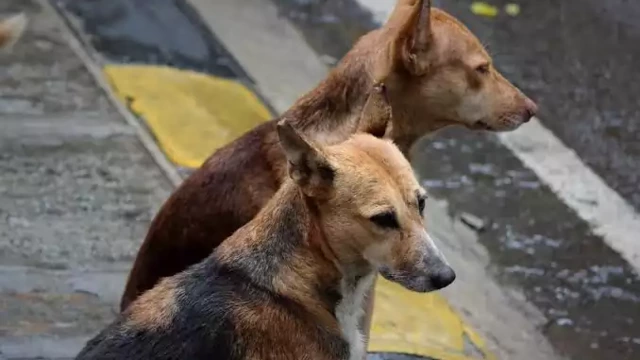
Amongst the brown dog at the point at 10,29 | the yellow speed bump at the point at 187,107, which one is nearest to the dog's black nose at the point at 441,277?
the brown dog at the point at 10,29

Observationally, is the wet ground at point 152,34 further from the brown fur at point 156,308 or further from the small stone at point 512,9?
the brown fur at point 156,308

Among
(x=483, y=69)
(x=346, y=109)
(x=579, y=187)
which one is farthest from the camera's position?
(x=579, y=187)

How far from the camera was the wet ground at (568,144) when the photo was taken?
6.30m

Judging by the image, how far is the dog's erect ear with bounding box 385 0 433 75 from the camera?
15.1 feet

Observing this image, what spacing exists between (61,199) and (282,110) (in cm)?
176

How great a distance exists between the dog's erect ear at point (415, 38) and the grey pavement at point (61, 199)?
1962mm

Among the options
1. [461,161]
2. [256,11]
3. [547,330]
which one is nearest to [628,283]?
[547,330]

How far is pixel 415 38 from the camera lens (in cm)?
467

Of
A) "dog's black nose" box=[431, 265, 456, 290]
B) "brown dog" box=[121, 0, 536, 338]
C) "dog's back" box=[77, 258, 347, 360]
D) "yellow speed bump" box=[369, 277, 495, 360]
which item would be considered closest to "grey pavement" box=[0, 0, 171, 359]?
"brown dog" box=[121, 0, 536, 338]

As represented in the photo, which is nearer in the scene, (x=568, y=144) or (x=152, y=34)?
(x=568, y=144)

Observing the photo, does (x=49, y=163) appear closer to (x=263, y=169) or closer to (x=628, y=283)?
(x=263, y=169)

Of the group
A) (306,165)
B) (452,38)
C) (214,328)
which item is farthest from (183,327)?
(452,38)

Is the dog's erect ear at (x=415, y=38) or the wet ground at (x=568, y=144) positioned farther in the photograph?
the wet ground at (x=568, y=144)

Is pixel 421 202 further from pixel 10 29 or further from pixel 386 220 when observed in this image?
pixel 10 29
